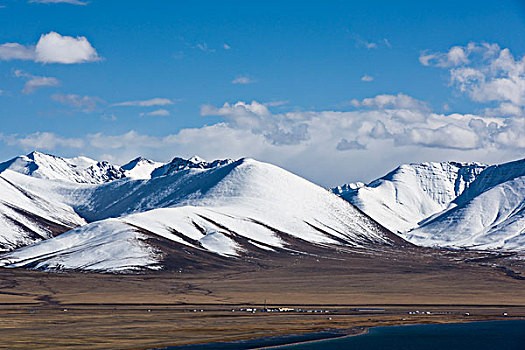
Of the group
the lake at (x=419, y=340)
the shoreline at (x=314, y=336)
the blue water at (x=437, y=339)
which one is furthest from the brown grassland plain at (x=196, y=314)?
the blue water at (x=437, y=339)

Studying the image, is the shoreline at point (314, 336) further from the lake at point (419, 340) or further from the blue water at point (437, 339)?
the blue water at point (437, 339)

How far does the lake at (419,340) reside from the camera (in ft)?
360

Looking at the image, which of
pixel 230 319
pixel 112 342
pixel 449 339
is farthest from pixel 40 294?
pixel 449 339

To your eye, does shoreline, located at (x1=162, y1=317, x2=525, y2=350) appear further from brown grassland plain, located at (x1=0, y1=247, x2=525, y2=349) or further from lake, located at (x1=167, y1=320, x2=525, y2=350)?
brown grassland plain, located at (x1=0, y1=247, x2=525, y2=349)

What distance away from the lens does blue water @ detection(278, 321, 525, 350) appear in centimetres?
11019

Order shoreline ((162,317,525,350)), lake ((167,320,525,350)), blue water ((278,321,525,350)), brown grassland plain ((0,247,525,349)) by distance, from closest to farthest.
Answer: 1. shoreline ((162,317,525,350))
2. lake ((167,320,525,350))
3. blue water ((278,321,525,350))
4. brown grassland plain ((0,247,525,349))

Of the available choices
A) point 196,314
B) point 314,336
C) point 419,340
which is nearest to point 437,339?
point 419,340

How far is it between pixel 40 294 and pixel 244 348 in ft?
310

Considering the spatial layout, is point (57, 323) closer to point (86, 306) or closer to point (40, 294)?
point (86, 306)

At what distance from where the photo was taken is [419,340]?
116312 millimetres

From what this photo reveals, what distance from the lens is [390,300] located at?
18150cm

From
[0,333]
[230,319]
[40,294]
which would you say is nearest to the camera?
[0,333]

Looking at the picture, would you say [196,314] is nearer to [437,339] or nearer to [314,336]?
[314,336]

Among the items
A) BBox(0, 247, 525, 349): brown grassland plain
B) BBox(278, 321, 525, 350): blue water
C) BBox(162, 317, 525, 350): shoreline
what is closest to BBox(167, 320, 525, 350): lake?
BBox(278, 321, 525, 350): blue water
